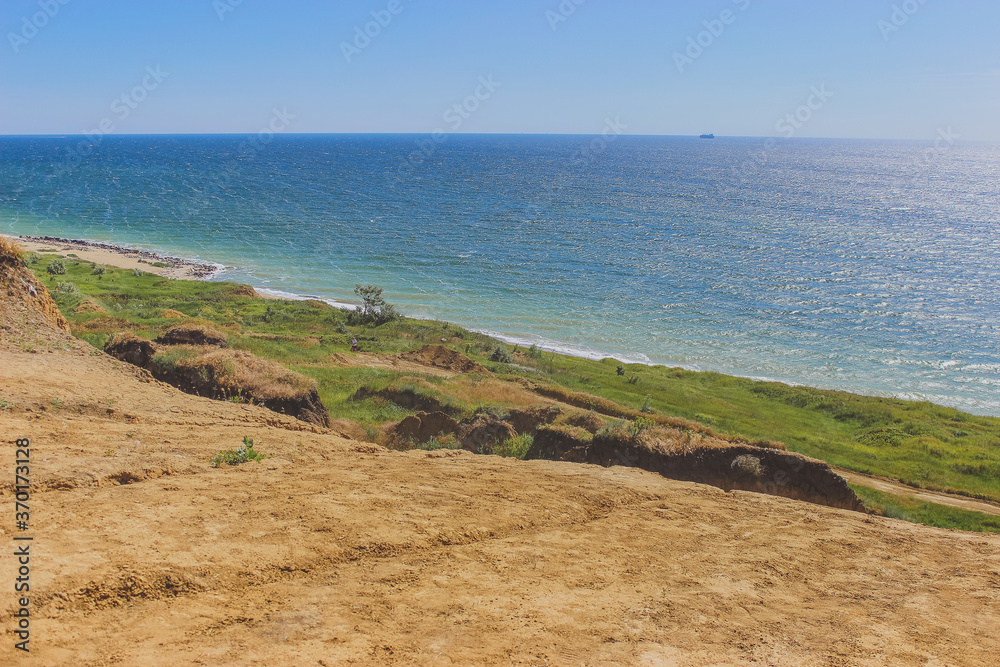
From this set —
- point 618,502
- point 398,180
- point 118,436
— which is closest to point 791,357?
point 618,502

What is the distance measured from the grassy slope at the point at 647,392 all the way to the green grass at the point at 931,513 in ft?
9.40

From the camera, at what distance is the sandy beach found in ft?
193

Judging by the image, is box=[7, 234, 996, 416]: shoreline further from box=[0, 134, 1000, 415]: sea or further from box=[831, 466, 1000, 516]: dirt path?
box=[831, 466, 1000, 516]: dirt path

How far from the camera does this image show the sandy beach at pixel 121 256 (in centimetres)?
5875

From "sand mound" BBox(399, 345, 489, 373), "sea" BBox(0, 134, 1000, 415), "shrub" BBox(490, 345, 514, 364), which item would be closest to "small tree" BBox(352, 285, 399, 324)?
"sea" BBox(0, 134, 1000, 415)

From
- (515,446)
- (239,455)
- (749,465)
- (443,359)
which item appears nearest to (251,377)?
(239,455)

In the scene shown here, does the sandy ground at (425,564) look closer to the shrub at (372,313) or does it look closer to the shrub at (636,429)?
the shrub at (636,429)

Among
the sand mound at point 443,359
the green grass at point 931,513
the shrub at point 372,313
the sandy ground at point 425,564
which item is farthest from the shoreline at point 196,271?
the sandy ground at point 425,564

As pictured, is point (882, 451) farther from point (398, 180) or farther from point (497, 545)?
point (398, 180)

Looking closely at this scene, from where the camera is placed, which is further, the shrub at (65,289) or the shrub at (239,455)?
the shrub at (65,289)

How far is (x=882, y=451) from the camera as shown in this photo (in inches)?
1061

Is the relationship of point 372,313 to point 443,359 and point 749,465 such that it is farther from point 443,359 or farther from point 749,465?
point 749,465

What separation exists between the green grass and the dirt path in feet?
2.17

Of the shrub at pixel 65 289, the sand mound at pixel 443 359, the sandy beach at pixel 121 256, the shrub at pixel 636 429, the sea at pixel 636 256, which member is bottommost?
the sand mound at pixel 443 359
